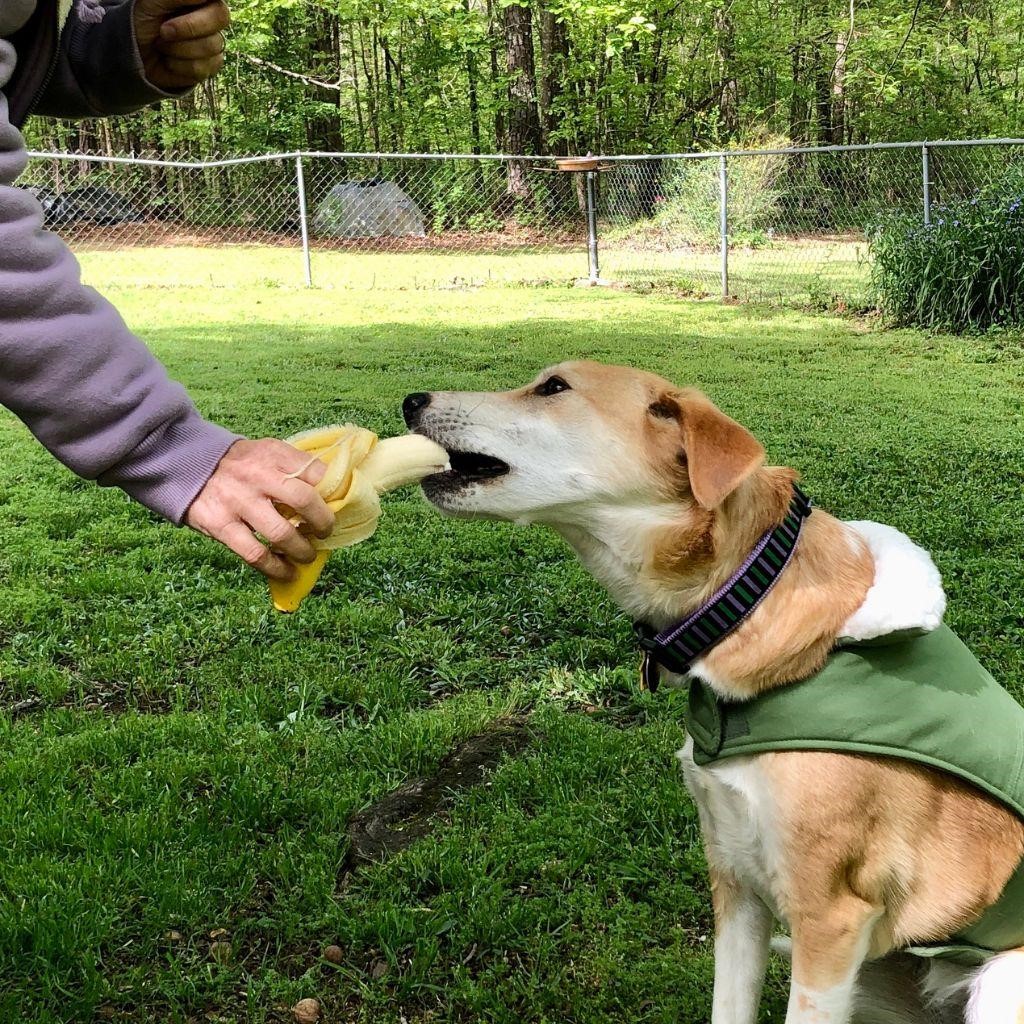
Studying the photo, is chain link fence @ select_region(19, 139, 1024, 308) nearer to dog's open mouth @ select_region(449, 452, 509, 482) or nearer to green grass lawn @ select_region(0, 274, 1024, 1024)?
green grass lawn @ select_region(0, 274, 1024, 1024)

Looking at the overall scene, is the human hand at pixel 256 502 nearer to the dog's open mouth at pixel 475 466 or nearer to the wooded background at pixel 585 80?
the dog's open mouth at pixel 475 466

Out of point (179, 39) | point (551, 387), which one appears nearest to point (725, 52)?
point (551, 387)

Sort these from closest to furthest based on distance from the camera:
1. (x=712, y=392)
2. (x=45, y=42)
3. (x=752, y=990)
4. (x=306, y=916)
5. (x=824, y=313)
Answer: (x=45, y=42), (x=752, y=990), (x=306, y=916), (x=712, y=392), (x=824, y=313)

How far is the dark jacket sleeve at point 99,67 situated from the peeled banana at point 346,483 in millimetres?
855

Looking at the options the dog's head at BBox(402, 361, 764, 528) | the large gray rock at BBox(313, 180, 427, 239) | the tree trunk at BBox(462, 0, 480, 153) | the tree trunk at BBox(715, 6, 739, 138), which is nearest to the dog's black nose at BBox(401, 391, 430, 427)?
the dog's head at BBox(402, 361, 764, 528)

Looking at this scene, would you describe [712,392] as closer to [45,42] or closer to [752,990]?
[752,990]

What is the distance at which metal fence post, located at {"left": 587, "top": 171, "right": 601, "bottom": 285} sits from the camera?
14445 mm

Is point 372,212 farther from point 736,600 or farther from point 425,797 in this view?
point 736,600

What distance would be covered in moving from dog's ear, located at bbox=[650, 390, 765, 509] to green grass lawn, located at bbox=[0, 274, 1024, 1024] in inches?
50.9

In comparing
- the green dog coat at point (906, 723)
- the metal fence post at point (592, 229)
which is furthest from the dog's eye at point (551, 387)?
the metal fence post at point (592, 229)

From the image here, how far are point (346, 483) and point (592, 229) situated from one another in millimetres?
13901

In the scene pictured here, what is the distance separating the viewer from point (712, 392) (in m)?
8.10

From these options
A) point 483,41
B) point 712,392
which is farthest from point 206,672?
point 483,41

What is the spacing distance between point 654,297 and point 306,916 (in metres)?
12.3
